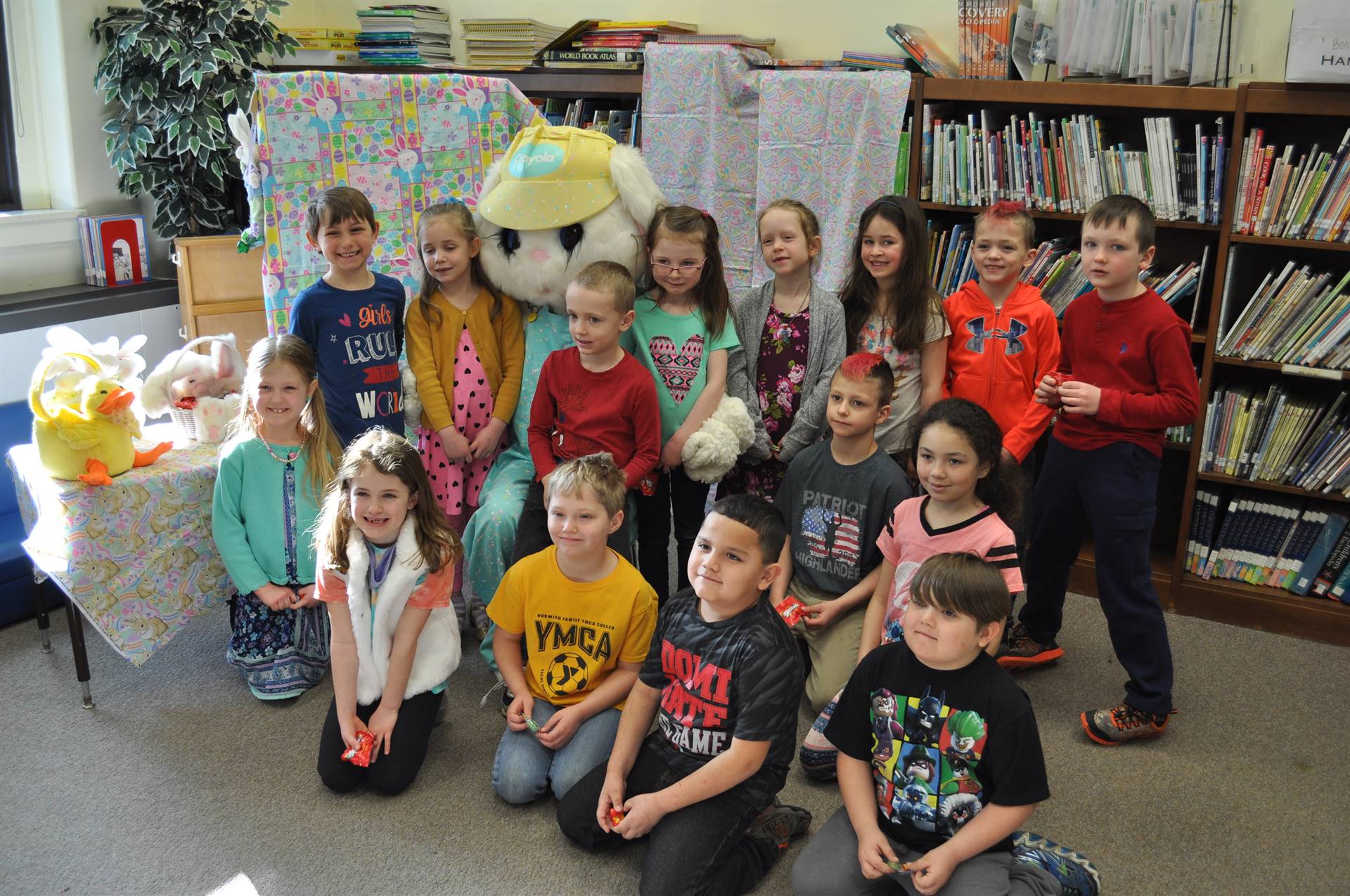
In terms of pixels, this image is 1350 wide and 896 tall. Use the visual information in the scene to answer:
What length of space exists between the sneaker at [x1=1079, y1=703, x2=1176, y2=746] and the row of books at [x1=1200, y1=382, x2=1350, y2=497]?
888 millimetres

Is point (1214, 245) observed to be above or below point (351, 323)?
above

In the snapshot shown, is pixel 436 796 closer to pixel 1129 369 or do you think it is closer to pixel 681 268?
pixel 681 268

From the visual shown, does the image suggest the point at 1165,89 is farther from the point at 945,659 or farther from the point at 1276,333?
the point at 945,659

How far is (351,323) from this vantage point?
8.64 feet

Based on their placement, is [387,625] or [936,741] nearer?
[936,741]

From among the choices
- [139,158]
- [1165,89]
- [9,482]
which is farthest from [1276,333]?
[139,158]

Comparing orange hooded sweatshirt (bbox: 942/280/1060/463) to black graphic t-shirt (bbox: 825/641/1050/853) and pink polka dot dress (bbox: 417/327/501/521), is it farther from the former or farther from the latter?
pink polka dot dress (bbox: 417/327/501/521)

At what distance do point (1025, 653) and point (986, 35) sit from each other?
1.70 metres

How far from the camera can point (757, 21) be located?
3885 millimetres

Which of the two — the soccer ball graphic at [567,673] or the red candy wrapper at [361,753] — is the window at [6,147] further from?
the soccer ball graphic at [567,673]

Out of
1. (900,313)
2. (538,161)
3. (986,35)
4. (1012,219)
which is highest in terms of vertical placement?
(986,35)

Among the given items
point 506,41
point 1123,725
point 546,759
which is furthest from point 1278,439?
point 506,41

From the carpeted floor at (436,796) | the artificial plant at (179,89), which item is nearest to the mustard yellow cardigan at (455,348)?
the carpeted floor at (436,796)

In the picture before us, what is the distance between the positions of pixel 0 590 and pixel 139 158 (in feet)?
6.56
